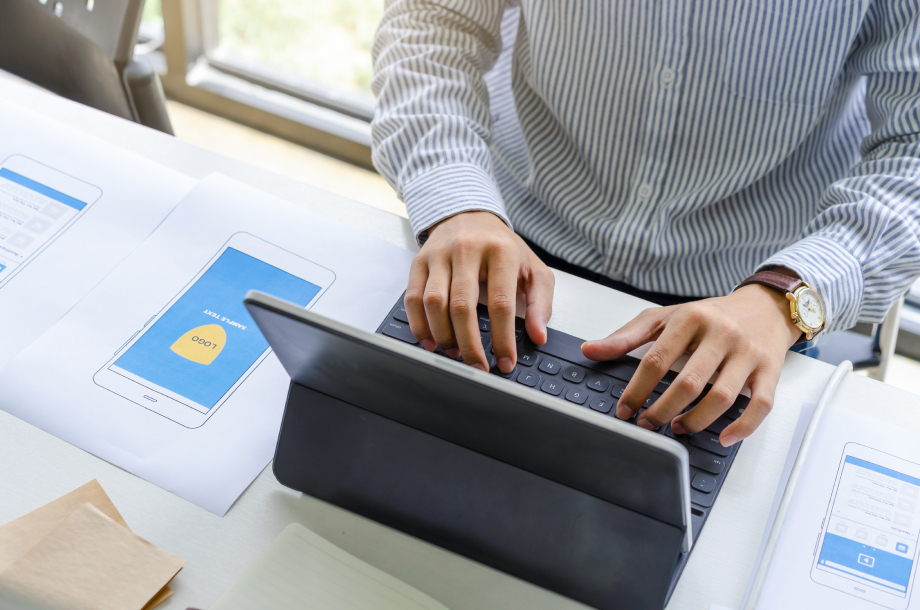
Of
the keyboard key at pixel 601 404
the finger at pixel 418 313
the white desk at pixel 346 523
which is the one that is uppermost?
the finger at pixel 418 313

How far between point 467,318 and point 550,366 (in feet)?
0.27

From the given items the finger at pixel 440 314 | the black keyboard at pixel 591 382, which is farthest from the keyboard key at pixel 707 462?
the finger at pixel 440 314

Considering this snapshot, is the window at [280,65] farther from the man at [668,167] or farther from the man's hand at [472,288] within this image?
the man's hand at [472,288]

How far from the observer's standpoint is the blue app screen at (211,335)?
1.88 feet

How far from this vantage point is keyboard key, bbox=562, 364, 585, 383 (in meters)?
0.57

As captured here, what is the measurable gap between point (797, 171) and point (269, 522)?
28.7 inches

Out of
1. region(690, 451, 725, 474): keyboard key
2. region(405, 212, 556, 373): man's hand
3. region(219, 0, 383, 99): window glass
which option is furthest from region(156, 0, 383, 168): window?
region(690, 451, 725, 474): keyboard key

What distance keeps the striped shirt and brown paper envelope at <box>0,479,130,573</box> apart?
373 millimetres

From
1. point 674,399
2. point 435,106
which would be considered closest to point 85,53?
point 435,106

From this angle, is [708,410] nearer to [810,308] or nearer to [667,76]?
[810,308]

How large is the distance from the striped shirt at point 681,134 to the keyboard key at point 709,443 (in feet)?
0.68

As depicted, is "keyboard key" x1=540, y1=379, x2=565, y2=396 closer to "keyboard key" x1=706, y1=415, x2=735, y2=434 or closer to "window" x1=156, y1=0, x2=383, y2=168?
"keyboard key" x1=706, y1=415, x2=735, y2=434

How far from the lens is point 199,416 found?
549 mm

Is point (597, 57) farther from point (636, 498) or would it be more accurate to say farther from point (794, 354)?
point (636, 498)
